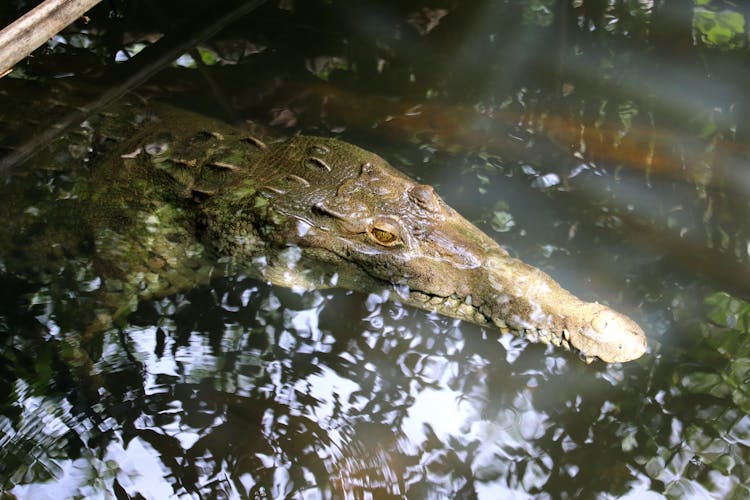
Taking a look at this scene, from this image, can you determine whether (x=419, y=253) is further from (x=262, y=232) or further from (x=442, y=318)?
(x=262, y=232)

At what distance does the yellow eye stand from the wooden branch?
2.32 metres

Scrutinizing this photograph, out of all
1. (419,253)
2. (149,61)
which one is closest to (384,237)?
(419,253)

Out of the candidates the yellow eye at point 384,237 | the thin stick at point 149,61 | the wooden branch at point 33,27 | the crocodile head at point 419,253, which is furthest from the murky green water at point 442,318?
the wooden branch at point 33,27

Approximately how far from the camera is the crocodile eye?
3785 millimetres

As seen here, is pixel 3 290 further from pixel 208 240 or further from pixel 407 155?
pixel 407 155

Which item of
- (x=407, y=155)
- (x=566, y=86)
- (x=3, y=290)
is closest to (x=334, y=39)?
(x=407, y=155)

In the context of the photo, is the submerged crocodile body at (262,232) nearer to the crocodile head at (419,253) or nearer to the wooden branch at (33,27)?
the crocodile head at (419,253)

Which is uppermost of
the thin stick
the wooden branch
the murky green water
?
the wooden branch

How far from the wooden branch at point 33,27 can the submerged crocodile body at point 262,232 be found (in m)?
0.81

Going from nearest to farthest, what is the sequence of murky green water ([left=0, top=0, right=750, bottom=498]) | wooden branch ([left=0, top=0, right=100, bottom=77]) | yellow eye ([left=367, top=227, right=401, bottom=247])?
murky green water ([left=0, top=0, right=750, bottom=498]) < wooden branch ([left=0, top=0, right=100, bottom=77]) < yellow eye ([left=367, top=227, right=401, bottom=247])

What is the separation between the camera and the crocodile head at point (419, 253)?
3588 millimetres

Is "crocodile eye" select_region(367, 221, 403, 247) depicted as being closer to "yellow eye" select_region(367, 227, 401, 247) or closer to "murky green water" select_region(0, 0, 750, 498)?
"yellow eye" select_region(367, 227, 401, 247)

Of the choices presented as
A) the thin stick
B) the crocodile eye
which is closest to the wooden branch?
the thin stick

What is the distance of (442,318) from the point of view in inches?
153
